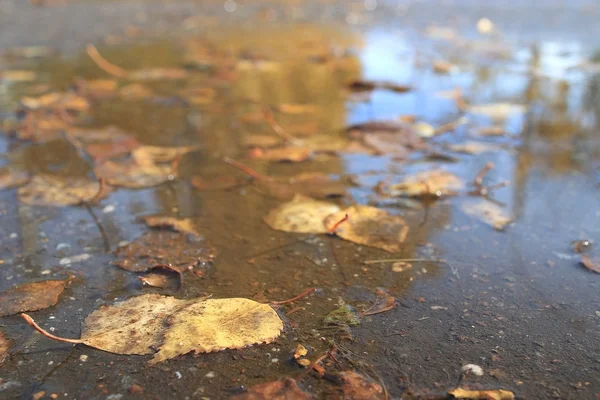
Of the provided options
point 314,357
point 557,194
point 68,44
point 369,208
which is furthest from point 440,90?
point 68,44

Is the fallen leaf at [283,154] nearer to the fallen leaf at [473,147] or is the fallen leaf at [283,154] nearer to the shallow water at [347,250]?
the shallow water at [347,250]

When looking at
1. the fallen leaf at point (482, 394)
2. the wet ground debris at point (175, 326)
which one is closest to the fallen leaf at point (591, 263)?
the fallen leaf at point (482, 394)

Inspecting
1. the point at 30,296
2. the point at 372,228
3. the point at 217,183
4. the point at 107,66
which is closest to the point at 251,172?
the point at 217,183

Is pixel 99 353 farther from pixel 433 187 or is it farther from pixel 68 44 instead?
pixel 68 44

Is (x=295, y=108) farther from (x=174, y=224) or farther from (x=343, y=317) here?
(x=343, y=317)

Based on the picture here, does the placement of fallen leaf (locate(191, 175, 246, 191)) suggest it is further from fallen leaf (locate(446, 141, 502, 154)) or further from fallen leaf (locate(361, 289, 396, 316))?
fallen leaf (locate(446, 141, 502, 154))

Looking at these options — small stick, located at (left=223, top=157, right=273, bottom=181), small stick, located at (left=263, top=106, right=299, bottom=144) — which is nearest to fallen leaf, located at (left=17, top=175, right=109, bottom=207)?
small stick, located at (left=223, top=157, right=273, bottom=181)
